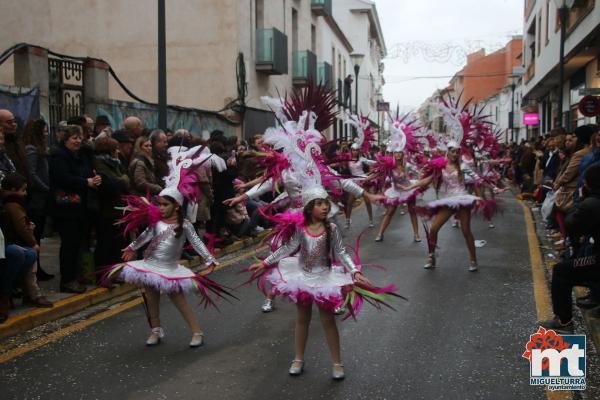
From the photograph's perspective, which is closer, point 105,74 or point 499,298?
point 499,298

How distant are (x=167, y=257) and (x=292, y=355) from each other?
144 cm

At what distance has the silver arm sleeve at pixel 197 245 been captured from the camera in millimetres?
5762

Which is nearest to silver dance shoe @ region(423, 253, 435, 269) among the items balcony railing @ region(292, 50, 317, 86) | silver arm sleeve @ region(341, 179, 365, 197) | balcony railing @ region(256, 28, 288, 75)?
silver arm sleeve @ region(341, 179, 365, 197)

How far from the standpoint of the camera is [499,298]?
746 cm

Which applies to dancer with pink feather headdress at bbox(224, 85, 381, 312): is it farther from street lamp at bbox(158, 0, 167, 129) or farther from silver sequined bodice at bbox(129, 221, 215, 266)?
street lamp at bbox(158, 0, 167, 129)

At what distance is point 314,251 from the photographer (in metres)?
5.09

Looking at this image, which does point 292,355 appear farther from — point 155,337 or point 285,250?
point 155,337

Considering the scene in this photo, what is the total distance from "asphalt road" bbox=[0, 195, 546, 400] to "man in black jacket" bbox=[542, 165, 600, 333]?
345mm

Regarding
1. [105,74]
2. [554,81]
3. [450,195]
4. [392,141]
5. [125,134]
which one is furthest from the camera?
[554,81]

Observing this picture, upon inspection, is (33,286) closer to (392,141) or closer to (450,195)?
(450,195)

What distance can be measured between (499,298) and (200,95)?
606 inches

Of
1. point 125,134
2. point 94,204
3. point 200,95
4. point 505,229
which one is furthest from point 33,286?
point 200,95

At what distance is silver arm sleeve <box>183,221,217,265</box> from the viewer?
5.76 metres

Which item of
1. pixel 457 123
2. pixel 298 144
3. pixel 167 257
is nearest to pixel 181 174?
pixel 167 257
